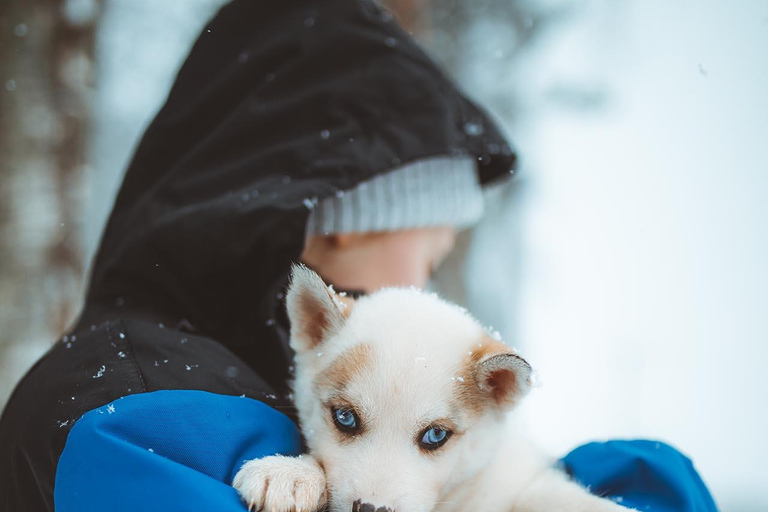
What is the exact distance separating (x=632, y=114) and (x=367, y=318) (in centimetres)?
502

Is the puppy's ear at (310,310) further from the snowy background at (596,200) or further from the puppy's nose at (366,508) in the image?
the snowy background at (596,200)

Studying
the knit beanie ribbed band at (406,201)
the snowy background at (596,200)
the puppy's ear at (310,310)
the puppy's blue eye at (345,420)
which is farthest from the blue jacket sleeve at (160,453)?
the snowy background at (596,200)

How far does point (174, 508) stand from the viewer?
1.01 meters

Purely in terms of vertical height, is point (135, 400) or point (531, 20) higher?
point (531, 20)

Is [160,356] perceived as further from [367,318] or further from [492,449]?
[492,449]

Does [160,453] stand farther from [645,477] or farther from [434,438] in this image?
[645,477]

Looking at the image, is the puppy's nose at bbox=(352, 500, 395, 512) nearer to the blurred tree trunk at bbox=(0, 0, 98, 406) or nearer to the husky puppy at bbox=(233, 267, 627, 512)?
the husky puppy at bbox=(233, 267, 627, 512)

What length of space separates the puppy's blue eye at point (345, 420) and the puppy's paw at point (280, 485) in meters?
0.13

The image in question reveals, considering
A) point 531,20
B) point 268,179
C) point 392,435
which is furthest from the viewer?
point 531,20

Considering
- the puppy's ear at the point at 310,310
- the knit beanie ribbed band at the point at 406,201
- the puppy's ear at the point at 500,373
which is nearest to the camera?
the puppy's ear at the point at 500,373

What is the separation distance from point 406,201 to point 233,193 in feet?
2.12

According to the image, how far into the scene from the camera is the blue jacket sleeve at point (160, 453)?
3.37 feet

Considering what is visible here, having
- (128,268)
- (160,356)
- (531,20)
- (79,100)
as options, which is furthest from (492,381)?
(531,20)

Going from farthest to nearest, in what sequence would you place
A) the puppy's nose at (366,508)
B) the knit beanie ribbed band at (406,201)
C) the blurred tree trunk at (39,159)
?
the blurred tree trunk at (39,159) < the knit beanie ribbed band at (406,201) < the puppy's nose at (366,508)
